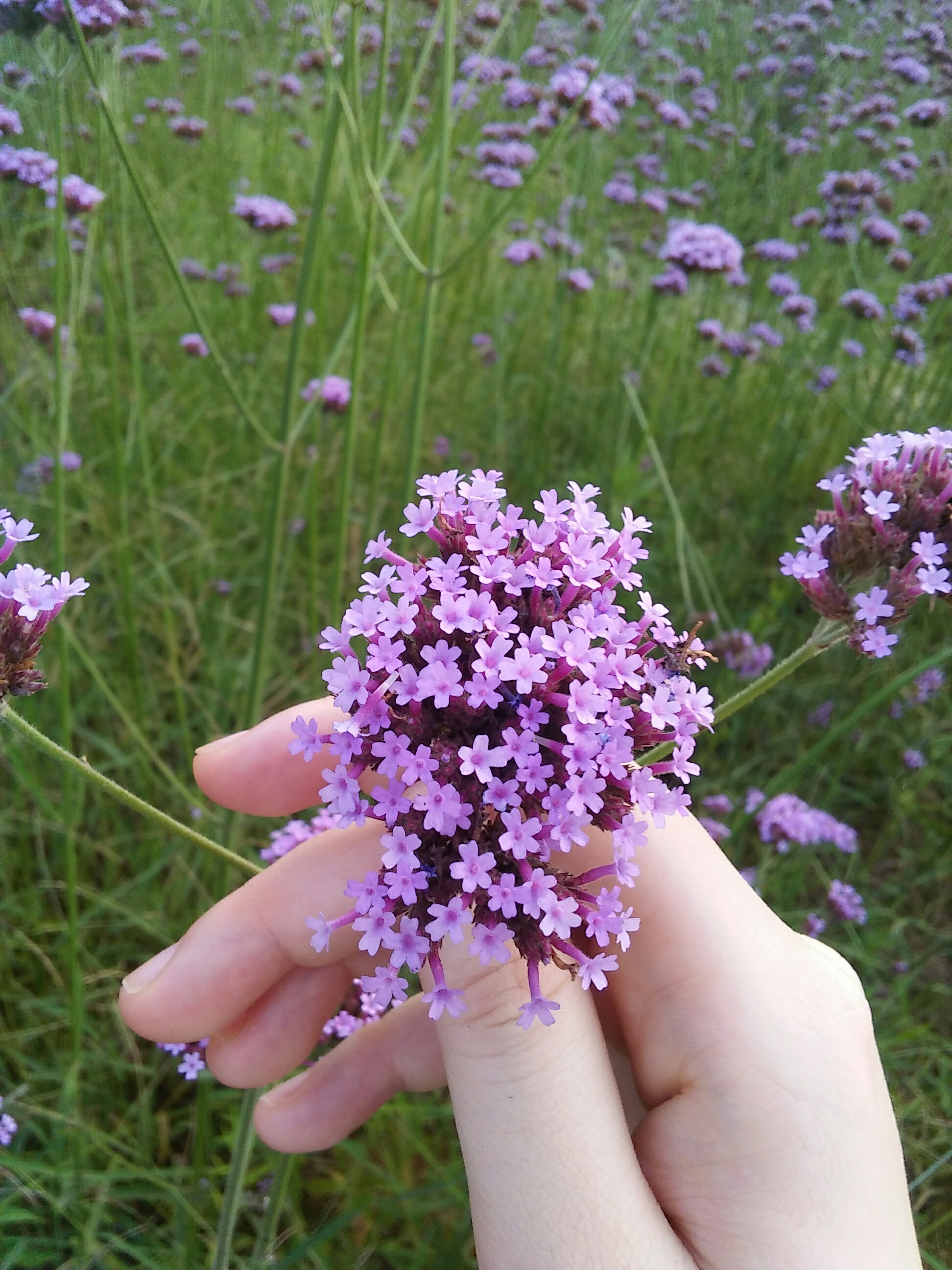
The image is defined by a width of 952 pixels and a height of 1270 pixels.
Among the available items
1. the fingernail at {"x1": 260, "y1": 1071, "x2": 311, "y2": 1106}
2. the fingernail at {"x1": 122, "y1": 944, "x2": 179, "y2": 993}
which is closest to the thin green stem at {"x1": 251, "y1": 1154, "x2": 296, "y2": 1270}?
the fingernail at {"x1": 260, "y1": 1071, "x2": 311, "y2": 1106}

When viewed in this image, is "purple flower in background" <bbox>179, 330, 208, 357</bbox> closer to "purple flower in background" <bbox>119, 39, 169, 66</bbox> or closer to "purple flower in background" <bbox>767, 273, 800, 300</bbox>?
"purple flower in background" <bbox>119, 39, 169, 66</bbox>

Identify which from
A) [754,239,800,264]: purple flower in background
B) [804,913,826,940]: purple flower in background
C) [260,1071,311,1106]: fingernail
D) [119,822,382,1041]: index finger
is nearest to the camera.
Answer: [119,822,382,1041]: index finger

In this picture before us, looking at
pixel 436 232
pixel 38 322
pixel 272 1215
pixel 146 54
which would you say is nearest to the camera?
pixel 272 1215

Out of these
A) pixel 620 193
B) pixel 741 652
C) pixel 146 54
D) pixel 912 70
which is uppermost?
pixel 912 70

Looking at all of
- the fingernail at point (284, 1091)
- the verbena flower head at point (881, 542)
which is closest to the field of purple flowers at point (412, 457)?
the verbena flower head at point (881, 542)

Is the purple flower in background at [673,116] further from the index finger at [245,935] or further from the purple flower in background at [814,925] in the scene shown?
the index finger at [245,935]

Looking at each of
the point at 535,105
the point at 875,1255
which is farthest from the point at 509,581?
the point at 535,105

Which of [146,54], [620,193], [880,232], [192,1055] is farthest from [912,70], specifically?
[192,1055]

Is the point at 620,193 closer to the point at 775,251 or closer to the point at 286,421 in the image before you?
the point at 775,251
